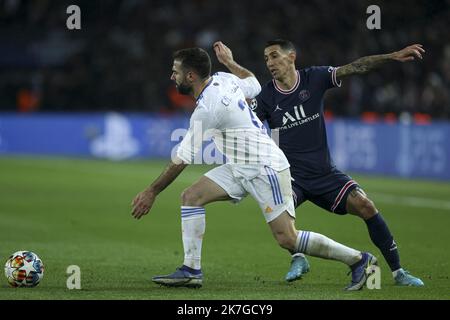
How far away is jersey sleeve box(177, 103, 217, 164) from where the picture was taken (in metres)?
8.24

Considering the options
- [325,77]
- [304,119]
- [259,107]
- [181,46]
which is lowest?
[304,119]

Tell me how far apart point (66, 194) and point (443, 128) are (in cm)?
831

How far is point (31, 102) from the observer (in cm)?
3127

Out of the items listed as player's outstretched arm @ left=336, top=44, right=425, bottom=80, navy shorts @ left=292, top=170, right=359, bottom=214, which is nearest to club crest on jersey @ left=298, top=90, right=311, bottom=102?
player's outstretched arm @ left=336, top=44, right=425, bottom=80

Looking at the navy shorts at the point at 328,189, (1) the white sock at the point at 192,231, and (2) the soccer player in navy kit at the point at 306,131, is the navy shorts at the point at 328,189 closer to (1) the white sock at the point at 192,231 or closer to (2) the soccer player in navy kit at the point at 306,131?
(2) the soccer player in navy kit at the point at 306,131

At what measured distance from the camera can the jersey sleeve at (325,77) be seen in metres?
9.39

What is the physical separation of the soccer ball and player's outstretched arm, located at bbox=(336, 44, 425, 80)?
3270 mm

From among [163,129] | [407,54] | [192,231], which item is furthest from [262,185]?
[163,129]

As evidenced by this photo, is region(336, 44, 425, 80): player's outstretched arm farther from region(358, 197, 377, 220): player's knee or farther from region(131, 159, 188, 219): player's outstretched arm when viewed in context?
region(131, 159, 188, 219): player's outstretched arm

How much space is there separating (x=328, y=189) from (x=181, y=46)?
843 inches

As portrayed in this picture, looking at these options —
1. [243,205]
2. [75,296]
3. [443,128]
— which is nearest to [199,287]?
[75,296]

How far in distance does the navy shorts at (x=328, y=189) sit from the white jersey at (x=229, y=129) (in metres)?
0.84

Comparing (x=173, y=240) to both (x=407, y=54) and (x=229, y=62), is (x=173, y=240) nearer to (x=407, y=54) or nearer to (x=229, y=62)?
(x=229, y=62)

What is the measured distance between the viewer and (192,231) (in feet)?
27.8
